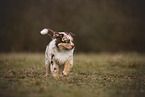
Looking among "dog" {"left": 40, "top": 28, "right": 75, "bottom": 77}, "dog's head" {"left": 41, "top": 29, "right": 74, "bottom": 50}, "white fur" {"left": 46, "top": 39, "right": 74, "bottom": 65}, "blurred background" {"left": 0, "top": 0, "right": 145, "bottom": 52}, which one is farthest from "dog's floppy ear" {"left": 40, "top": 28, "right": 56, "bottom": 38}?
"blurred background" {"left": 0, "top": 0, "right": 145, "bottom": 52}

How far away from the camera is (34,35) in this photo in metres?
15.4

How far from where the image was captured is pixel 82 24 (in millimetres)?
15109

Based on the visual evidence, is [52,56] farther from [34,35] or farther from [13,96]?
[34,35]

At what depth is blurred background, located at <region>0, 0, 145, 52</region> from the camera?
15164 mm

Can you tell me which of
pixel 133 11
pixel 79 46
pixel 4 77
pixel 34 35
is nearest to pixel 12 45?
pixel 34 35

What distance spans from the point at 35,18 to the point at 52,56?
452 inches

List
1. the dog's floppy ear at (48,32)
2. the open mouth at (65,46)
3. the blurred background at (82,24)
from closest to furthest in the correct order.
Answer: the open mouth at (65,46) → the dog's floppy ear at (48,32) → the blurred background at (82,24)

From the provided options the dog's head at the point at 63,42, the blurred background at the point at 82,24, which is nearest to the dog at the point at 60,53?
the dog's head at the point at 63,42

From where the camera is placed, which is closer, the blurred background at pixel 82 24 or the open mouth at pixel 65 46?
the open mouth at pixel 65 46

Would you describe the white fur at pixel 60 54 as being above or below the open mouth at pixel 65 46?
below

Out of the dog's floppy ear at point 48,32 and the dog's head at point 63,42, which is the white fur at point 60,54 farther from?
the dog's floppy ear at point 48,32

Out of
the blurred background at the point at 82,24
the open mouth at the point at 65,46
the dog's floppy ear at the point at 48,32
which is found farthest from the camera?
the blurred background at the point at 82,24

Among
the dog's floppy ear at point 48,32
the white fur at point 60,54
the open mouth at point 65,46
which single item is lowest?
the white fur at point 60,54

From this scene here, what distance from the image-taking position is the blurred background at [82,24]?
15.2m
